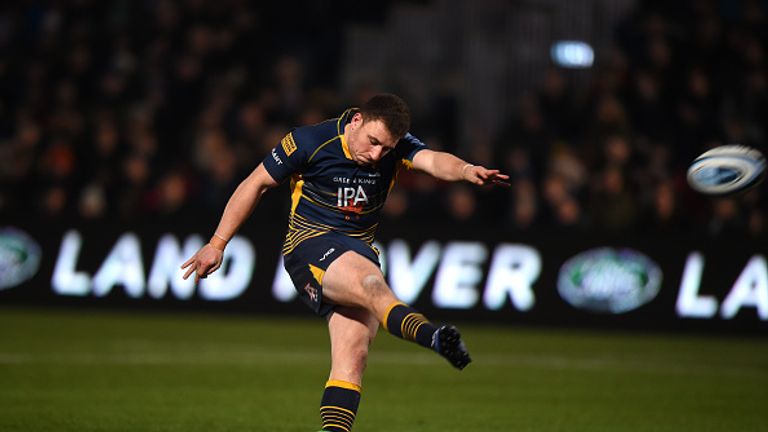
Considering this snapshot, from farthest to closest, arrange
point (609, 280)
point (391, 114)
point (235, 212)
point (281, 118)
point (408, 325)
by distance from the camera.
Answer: point (281, 118) < point (609, 280) < point (235, 212) < point (391, 114) < point (408, 325)

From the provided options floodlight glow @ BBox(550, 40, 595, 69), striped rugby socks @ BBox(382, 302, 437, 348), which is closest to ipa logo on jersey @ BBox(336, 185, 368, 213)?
striped rugby socks @ BBox(382, 302, 437, 348)

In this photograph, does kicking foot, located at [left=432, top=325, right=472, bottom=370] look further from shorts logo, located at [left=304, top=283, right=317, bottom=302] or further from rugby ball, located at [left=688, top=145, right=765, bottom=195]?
rugby ball, located at [left=688, top=145, right=765, bottom=195]

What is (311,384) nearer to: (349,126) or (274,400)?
(274,400)

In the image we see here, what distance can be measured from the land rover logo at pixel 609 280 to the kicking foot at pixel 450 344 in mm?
10640

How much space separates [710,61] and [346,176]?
523 inches

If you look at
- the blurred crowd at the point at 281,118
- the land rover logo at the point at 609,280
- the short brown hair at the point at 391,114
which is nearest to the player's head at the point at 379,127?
the short brown hair at the point at 391,114

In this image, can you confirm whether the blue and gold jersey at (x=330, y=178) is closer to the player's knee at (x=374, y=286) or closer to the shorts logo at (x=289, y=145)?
the shorts logo at (x=289, y=145)

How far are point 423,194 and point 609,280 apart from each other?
3005mm

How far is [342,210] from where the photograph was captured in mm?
7418

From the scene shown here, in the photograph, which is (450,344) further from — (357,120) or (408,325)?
(357,120)

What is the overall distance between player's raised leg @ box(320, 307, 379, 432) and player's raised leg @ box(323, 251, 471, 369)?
0.76 feet

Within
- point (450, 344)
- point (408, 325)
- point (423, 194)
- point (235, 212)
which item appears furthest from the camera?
point (423, 194)

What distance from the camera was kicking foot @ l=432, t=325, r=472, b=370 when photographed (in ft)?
20.2

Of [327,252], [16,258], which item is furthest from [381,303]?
[16,258]
